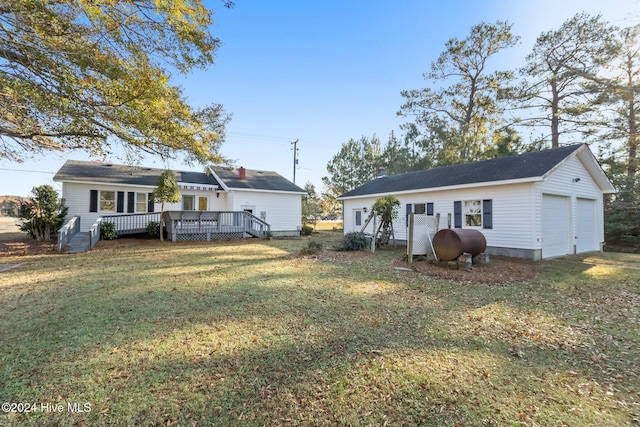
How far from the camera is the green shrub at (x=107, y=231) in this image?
45.9ft

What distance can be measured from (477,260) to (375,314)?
6277 mm

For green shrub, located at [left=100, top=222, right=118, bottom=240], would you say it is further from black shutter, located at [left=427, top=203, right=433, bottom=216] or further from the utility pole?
the utility pole

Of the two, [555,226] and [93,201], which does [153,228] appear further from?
[555,226]

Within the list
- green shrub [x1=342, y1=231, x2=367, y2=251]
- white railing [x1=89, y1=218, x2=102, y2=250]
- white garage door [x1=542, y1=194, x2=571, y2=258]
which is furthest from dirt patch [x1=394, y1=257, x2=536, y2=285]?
white railing [x1=89, y1=218, x2=102, y2=250]

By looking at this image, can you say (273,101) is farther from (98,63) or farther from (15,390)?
(15,390)

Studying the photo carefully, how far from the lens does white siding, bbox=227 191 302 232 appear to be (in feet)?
→ 59.9

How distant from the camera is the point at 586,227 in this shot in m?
13.1

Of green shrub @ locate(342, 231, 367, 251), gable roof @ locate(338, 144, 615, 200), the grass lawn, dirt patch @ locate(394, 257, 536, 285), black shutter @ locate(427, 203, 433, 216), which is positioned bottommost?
the grass lawn

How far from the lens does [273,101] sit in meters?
19.0

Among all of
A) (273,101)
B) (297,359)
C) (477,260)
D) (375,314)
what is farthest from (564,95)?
(297,359)

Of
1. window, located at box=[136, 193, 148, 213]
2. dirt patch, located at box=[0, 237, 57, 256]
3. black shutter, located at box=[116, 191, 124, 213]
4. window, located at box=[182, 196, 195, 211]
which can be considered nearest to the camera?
dirt patch, located at box=[0, 237, 57, 256]

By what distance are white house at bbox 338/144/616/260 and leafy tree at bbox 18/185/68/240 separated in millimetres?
17169

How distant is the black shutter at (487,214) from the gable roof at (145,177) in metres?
12.0

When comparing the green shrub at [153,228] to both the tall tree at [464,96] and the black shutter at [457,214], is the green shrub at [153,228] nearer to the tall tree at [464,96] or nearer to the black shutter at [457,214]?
the black shutter at [457,214]
